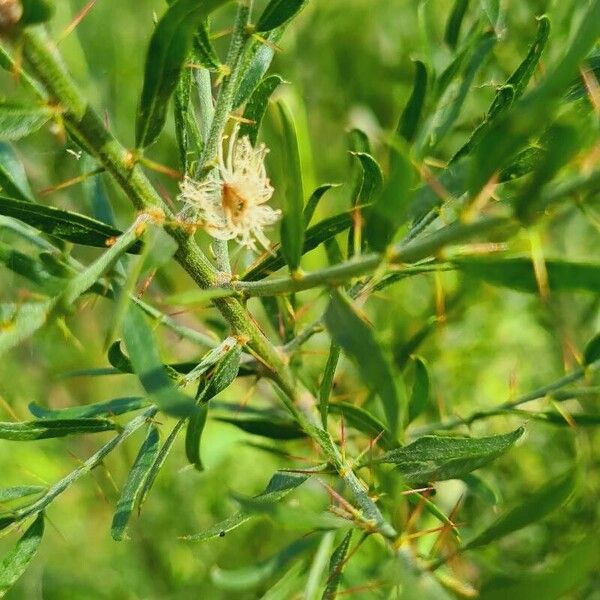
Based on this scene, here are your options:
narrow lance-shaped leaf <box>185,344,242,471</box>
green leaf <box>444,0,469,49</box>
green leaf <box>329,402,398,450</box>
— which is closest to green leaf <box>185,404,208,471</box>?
narrow lance-shaped leaf <box>185,344,242,471</box>

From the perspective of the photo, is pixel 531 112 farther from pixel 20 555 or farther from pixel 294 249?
pixel 20 555

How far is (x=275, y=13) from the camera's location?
400 millimetres

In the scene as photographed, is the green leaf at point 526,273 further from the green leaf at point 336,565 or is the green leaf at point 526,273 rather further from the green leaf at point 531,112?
the green leaf at point 336,565

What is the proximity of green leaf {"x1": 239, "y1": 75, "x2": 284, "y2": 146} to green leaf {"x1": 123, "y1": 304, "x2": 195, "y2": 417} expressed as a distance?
0.56ft

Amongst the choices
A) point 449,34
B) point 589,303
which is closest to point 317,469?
point 449,34

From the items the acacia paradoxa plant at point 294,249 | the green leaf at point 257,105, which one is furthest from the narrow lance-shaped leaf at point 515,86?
the green leaf at point 257,105

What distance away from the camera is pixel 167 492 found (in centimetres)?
93

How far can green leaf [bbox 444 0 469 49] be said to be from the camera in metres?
0.57

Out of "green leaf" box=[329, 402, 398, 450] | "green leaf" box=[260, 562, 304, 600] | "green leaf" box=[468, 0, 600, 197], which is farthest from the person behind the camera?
"green leaf" box=[329, 402, 398, 450]

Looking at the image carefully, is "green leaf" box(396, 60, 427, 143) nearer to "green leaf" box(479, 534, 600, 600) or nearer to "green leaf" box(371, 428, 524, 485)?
"green leaf" box(371, 428, 524, 485)

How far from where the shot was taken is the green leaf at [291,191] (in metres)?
0.33

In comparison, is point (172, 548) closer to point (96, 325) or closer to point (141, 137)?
point (96, 325)

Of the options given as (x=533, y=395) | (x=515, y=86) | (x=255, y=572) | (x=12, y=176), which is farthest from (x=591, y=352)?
(x=12, y=176)

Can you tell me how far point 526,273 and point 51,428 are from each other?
278 mm
